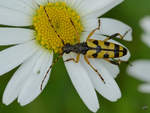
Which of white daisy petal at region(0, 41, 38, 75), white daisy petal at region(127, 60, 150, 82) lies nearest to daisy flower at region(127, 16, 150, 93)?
white daisy petal at region(127, 60, 150, 82)

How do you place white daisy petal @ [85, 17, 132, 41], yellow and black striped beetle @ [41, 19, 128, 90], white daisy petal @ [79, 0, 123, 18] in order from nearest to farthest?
white daisy petal @ [79, 0, 123, 18] < yellow and black striped beetle @ [41, 19, 128, 90] < white daisy petal @ [85, 17, 132, 41]

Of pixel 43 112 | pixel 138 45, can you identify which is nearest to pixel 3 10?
pixel 43 112

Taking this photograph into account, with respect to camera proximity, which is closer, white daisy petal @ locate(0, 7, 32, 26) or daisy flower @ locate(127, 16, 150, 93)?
white daisy petal @ locate(0, 7, 32, 26)

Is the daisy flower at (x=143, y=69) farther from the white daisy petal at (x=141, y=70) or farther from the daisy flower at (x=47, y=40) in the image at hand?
the daisy flower at (x=47, y=40)

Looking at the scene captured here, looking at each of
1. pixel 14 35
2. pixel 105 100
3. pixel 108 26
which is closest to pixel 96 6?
pixel 108 26

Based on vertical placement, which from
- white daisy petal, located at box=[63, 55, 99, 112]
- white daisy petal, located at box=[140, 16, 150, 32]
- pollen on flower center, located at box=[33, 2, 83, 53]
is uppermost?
pollen on flower center, located at box=[33, 2, 83, 53]

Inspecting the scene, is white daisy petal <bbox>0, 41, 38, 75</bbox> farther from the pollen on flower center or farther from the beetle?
the beetle

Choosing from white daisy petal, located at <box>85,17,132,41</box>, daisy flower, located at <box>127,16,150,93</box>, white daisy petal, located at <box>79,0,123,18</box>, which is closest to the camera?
white daisy petal, located at <box>79,0,123,18</box>

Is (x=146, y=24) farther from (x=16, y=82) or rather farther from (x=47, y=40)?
(x=16, y=82)
